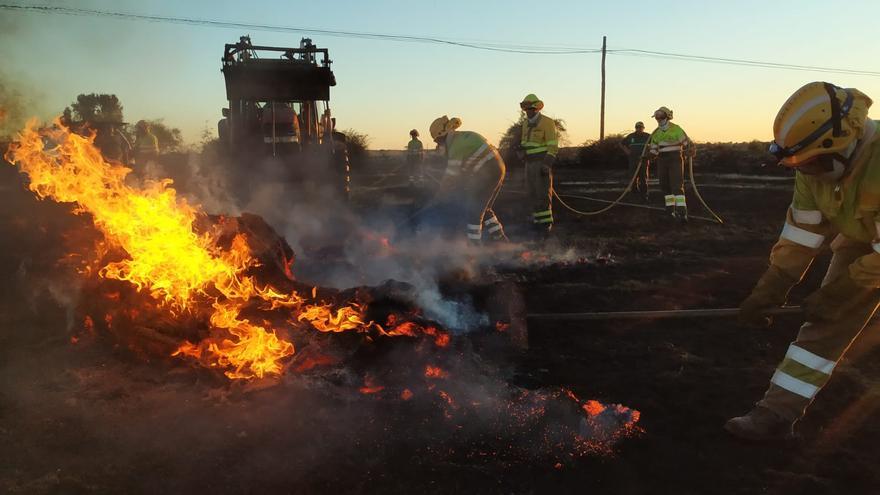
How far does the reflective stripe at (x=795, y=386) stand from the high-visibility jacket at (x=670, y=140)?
901 centimetres

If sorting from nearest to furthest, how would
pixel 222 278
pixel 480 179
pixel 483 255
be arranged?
pixel 222 278, pixel 480 179, pixel 483 255

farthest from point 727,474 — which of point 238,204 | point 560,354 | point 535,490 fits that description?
point 238,204

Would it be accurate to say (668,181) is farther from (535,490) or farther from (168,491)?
(168,491)

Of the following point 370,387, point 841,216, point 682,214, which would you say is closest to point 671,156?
point 682,214

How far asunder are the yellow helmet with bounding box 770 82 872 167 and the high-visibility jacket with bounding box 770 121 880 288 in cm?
15

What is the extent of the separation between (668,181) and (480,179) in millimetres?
6195

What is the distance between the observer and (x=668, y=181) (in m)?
11.8

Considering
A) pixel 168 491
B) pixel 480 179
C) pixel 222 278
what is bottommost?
pixel 168 491

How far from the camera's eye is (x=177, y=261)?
4422 millimetres

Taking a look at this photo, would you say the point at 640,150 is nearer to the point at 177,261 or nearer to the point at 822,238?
the point at 822,238

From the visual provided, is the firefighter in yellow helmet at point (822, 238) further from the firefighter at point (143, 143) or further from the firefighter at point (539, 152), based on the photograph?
the firefighter at point (143, 143)

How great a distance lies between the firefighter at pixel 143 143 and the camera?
18594 millimetres

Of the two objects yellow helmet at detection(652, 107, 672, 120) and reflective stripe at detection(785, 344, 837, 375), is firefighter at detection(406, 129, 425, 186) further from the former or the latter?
reflective stripe at detection(785, 344, 837, 375)

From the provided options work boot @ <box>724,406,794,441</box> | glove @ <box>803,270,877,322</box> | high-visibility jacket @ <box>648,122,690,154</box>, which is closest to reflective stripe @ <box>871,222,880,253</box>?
glove @ <box>803,270,877,322</box>
